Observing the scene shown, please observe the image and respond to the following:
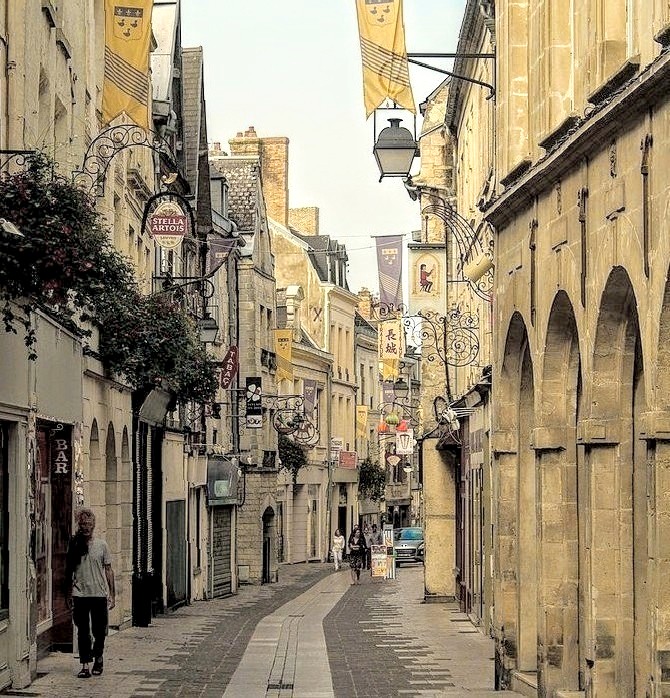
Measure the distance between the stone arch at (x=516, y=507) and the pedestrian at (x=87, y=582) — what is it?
424 cm

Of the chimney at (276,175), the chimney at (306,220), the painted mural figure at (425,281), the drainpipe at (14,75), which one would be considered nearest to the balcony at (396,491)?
the chimney at (306,220)

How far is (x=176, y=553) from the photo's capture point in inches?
1423

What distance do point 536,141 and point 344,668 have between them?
274 inches

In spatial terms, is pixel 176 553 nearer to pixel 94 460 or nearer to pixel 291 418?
pixel 94 460

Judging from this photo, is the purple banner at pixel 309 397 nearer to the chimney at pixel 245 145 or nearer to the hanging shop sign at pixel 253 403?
the chimney at pixel 245 145

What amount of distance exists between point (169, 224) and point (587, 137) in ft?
46.7

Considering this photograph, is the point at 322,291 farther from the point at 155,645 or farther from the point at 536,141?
the point at 536,141

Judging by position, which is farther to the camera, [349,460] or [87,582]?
[349,460]

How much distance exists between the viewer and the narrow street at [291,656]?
1831cm

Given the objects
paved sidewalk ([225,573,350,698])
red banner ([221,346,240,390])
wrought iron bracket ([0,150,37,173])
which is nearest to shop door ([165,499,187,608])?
paved sidewalk ([225,573,350,698])

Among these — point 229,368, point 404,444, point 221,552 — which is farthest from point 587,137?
point 404,444

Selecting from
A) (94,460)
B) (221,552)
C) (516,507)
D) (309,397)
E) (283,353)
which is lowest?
(221,552)

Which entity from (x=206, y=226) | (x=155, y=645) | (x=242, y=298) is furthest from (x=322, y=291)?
(x=155, y=645)

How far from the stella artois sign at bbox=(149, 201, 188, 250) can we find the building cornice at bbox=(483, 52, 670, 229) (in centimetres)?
886
